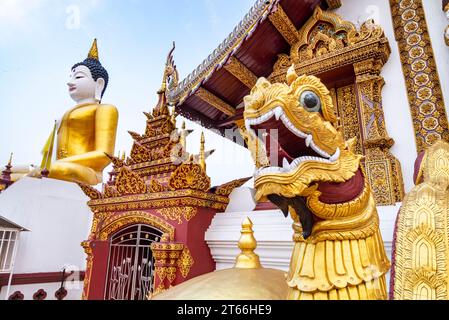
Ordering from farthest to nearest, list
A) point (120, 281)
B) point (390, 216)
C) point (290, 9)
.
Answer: point (290, 9)
point (120, 281)
point (390, 216)

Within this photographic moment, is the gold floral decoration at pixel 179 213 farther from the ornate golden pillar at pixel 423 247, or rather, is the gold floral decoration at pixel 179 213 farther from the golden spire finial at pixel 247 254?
the ornate golden pillar at pixel 423 247

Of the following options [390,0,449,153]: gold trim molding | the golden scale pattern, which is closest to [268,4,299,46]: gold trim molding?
the golden scale pattern

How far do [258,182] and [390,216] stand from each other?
141 cm

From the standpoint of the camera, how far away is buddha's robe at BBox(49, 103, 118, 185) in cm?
577

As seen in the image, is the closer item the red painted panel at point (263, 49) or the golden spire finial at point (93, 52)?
the red painted panel at point (263, 49)

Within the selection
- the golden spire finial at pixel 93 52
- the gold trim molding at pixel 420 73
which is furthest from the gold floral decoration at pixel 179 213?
the golden spire finial at pixel 93 52

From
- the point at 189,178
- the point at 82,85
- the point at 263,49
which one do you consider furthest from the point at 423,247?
the point at 82,85

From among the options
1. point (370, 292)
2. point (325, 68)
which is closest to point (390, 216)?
point (370, 292)

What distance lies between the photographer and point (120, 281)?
332 centimetres

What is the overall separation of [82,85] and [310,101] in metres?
7.02

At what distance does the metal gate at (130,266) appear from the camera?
3.18m

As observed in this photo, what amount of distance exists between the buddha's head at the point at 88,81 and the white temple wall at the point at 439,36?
21.3 feet

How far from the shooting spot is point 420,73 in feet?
10.2
